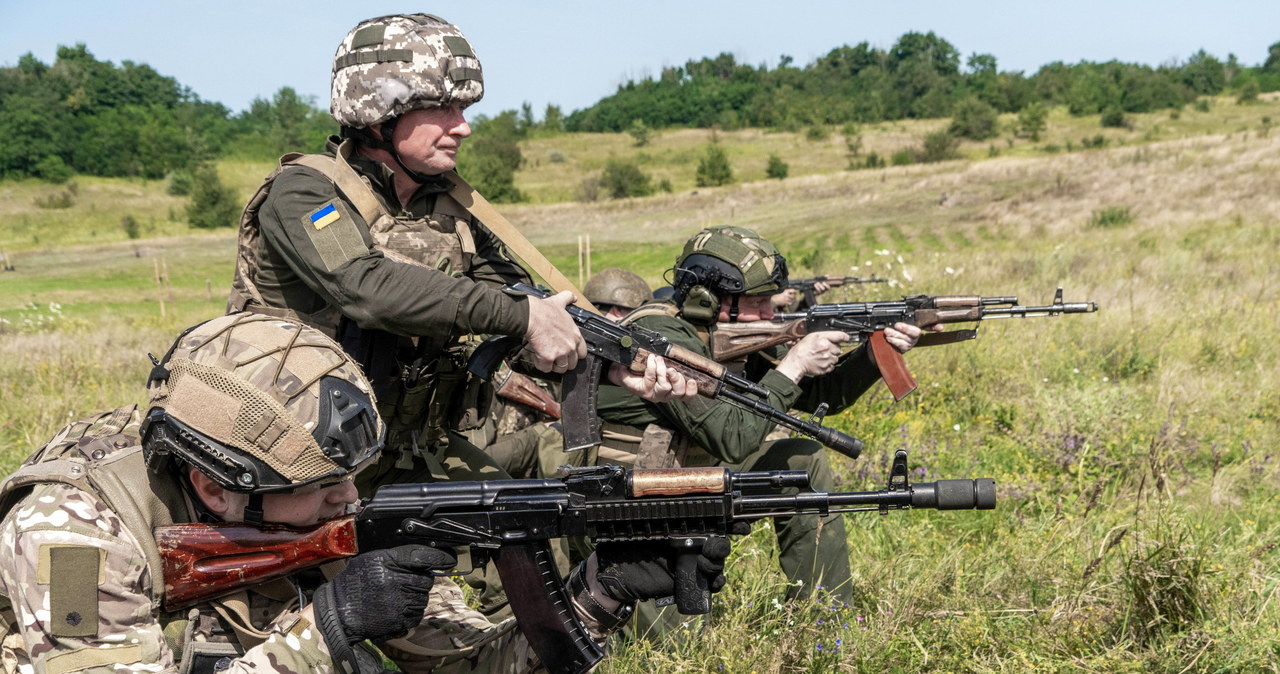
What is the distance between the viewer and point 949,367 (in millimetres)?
8141

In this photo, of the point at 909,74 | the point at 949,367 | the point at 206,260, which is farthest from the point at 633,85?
the point at 949,367

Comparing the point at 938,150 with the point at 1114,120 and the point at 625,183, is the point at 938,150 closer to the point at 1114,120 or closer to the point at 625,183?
the point at 1114,120

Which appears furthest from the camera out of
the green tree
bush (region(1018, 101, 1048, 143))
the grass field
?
bush (region(1018, 101, 1048, 143))

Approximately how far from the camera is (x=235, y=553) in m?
2.44

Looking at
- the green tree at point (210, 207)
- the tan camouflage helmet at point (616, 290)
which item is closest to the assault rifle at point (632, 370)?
the tan camouflage helmet at point (616, 290)

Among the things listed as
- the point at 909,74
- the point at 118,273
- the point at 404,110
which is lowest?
the point at 118,273

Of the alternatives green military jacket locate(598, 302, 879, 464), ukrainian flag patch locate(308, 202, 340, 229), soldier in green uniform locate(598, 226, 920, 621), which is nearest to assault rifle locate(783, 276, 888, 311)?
soldier in green uniform locate(598, 226, 920, 621)

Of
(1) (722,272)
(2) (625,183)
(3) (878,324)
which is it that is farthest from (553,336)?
(2) (625,183)

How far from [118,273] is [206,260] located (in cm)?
341

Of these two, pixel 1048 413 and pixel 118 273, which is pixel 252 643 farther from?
pixel 118 273

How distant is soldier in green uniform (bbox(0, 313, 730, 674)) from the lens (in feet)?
7.19

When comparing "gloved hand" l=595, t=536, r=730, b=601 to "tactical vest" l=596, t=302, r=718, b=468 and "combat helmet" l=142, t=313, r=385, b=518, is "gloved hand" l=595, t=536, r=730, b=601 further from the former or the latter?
"tactical vest" l=596, t=302, r=718, b=468

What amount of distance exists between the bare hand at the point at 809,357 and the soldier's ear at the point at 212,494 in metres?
2.97

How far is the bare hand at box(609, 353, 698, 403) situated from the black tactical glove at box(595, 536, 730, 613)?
3.92 ft
